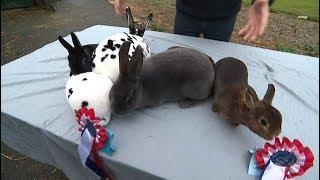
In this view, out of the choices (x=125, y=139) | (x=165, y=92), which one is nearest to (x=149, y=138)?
(x=125, y=139)

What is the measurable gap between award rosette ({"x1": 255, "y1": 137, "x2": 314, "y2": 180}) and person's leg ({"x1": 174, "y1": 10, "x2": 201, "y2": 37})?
0.86 m

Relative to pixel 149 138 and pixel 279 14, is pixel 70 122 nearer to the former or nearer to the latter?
pixel 149 138

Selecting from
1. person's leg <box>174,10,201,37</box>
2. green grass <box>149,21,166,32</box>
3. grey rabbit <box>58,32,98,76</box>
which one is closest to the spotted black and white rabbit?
grey rabbit <box>58,32,98,76</box>

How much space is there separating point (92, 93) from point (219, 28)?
2.65ft

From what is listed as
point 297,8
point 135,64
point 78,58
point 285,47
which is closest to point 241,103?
point 135,64

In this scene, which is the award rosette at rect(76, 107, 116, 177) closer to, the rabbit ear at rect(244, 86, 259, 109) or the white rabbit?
the white rabbit

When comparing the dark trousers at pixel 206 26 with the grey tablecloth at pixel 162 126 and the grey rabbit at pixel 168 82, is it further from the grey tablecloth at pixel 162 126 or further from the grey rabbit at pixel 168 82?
the grey rabbit at pixel 168 82

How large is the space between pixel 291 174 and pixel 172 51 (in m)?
0.56

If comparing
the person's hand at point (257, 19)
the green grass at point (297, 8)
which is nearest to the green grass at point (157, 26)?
the green grass at point (297, 8)

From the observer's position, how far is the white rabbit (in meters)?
1.01

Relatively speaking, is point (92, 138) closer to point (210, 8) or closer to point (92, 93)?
point (92, 93)

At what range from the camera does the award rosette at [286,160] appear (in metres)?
0.81

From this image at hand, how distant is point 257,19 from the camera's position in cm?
122

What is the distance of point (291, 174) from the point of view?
2.72 feet
